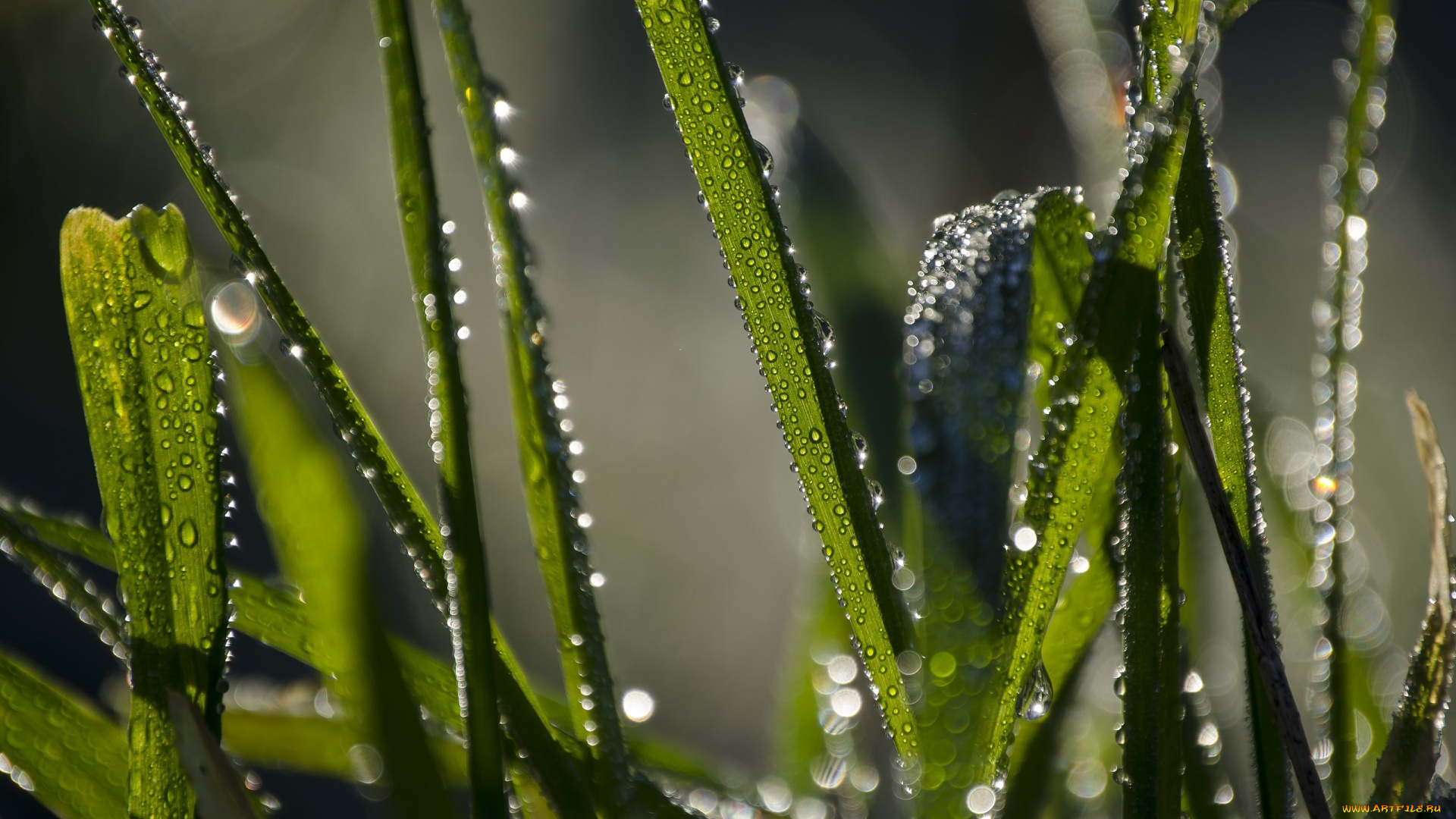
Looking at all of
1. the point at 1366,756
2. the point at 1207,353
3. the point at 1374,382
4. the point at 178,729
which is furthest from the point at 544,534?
the point at 1374,382

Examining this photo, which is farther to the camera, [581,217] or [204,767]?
[581,217]

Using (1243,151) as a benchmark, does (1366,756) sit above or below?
below

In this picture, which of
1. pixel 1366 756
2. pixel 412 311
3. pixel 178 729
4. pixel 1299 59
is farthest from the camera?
pixel 412 311

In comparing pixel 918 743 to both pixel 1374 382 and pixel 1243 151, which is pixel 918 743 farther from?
pixel 1243 151

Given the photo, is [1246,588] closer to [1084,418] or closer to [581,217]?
[1084,418]

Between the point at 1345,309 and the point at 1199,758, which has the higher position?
the point at 1345,309

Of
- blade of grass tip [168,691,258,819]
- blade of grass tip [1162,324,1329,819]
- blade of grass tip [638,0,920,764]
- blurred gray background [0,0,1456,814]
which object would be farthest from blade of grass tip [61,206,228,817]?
blurred gray background [0,0,1456,814]

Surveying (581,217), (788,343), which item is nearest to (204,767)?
(788,343)
